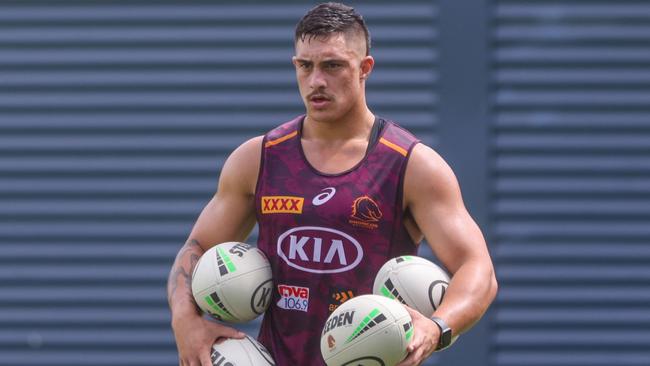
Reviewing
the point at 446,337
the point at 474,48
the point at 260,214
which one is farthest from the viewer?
the point at 474,48

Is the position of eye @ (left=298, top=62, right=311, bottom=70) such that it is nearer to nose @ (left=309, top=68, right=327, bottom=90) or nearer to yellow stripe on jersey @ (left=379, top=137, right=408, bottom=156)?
nose @ (left=309, top=68, right=327, bottom=90)

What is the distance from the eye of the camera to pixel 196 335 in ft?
18.0

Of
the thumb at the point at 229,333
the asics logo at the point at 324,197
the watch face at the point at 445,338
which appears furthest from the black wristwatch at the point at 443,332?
the thumb at the point at 229,333

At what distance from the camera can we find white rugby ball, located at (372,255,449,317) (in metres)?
5.31

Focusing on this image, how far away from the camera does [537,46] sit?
9281mm

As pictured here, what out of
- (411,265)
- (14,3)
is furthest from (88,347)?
(411,265)

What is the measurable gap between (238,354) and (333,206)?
0.77 m

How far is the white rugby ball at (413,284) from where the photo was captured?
5.31m

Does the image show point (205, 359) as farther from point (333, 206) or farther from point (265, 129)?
point (265, 129)

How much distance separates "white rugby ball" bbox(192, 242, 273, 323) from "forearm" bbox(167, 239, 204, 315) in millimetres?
97

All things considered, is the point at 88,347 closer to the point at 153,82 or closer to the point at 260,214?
the point at 153,82

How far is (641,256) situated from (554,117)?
119 centimetres

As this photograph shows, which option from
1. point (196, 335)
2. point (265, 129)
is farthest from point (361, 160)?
point (265, 129)

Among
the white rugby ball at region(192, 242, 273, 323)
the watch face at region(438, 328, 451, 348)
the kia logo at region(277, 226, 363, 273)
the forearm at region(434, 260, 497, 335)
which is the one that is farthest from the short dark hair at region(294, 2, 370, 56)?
the watch face at region(438, 328, 451, 348)
